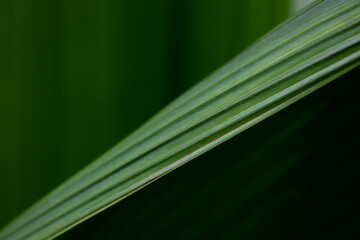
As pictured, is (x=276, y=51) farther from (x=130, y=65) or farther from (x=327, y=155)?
(x=130, y=65)

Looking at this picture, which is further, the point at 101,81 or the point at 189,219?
the point at 101,81

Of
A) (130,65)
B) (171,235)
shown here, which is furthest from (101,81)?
(171,235)

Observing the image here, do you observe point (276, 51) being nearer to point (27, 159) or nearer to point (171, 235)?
point (171, 235)

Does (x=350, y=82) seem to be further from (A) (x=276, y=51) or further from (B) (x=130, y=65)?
(B) (x=130, y=65)

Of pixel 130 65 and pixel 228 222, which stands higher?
pixel 130 65

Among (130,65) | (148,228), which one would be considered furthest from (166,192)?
(130,65)

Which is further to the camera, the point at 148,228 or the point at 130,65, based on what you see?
the point at 130,65

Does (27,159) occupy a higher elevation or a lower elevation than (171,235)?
higher
